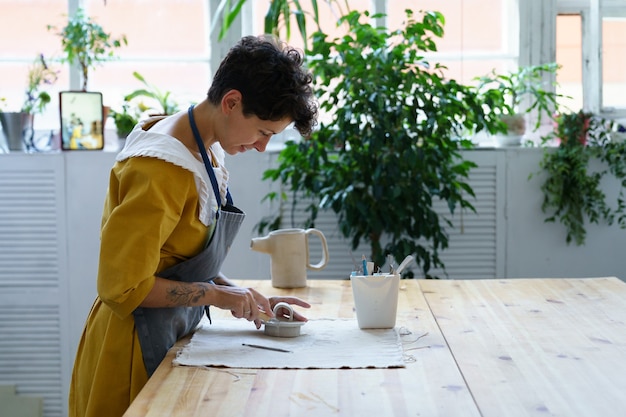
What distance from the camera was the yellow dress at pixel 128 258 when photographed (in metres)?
1.64

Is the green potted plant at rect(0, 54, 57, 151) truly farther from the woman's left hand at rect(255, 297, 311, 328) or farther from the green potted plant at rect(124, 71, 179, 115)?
the woman's left hand at rect(255, 297, 311, 328)

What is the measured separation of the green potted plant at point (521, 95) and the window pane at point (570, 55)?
0.09m

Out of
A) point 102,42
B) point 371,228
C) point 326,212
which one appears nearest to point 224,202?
point 371,228

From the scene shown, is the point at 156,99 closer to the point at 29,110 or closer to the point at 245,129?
the point at 29,110

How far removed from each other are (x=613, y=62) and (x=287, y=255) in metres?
2.31

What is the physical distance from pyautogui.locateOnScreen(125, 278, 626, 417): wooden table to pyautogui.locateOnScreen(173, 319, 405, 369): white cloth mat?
0.03m

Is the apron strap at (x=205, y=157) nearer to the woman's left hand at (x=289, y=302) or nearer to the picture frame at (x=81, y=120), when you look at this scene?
the woman's left hand at (x=289, y=302)

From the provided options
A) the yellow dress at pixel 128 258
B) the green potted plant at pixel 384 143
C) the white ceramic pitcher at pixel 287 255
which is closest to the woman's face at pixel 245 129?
the yellow dress at pixel 128 258

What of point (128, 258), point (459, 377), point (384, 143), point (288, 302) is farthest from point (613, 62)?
point (128, 258)

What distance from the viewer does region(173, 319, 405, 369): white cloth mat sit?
1711 mm

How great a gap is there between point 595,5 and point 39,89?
2.68m

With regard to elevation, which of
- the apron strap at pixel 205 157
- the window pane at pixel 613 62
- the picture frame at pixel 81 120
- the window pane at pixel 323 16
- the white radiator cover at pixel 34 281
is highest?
the window pane at pixel 323 16

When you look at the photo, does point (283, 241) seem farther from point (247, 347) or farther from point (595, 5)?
point (595, 5)

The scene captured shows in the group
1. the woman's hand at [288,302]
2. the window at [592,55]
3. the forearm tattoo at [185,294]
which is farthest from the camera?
the window at [592,55]
